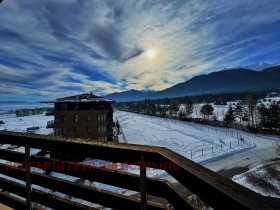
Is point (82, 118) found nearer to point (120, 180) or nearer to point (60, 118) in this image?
point (60, 118)

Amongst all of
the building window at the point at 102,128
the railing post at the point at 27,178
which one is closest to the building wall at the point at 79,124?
the building window at the point at 102,128

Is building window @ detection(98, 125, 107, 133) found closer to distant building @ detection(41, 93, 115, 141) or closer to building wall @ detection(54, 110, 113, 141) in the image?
distant building @ detection(41, 93, 115, 141)

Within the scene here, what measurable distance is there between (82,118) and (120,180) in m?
24.7

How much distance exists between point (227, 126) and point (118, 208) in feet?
173

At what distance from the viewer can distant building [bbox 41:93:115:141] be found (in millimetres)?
24375


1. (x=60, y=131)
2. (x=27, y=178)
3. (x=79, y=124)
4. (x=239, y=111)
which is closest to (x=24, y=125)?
(x=60, y=131)

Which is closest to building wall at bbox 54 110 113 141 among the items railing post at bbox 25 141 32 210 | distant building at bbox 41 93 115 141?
distant building at bbox 41 93 115 141

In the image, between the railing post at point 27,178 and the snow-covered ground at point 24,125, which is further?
the snow-covered ground at point 24,125

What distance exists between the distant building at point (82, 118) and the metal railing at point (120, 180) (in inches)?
904

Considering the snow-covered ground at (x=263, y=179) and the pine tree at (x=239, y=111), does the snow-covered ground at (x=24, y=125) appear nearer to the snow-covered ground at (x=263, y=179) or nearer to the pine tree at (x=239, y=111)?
the snow-covered ground at (x=263, y=179)

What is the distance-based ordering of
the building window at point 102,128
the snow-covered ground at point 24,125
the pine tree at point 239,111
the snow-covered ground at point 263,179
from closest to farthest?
1. the snow-covered ground at point 263,179
2. the building window at point 102,128
3. the snow-covered ground at point 24,125
4. the pine tree at point 239,111

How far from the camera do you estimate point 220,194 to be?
828mm

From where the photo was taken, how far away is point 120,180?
1427 millimetres

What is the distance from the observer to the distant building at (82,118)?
24.4 m
